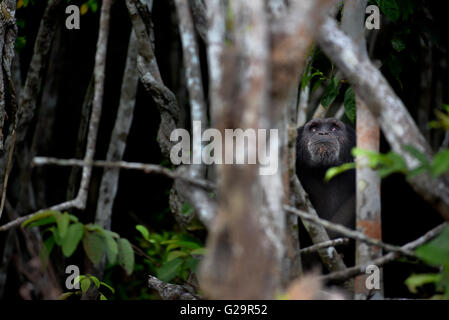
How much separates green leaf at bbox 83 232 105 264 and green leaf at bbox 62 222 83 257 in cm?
5

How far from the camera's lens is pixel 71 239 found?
2.96 m

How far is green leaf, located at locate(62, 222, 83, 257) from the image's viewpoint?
294cm

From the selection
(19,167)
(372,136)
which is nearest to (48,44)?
(19,167)

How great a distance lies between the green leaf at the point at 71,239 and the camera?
2.94m

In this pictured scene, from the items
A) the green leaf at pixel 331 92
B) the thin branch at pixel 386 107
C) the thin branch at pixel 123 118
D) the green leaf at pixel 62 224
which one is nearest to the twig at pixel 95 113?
the green leaf at pixel 62 224

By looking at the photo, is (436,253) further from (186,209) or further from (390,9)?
(390,9)

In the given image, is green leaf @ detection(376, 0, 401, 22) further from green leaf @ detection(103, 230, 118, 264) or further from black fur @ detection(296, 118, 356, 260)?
green leaf @ detection(103, 230, 118, 264)

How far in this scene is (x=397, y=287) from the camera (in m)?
5.19

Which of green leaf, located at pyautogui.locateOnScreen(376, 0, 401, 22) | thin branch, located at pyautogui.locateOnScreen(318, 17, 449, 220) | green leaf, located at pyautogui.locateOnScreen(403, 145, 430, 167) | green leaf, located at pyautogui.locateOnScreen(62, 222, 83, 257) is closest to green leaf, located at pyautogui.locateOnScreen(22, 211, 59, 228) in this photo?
green leaf, located at pyautogui.locateOnScreen(62, 222, 83, 257)

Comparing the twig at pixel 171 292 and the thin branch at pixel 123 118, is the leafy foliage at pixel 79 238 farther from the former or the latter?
the thin branch at pixel 123 118
